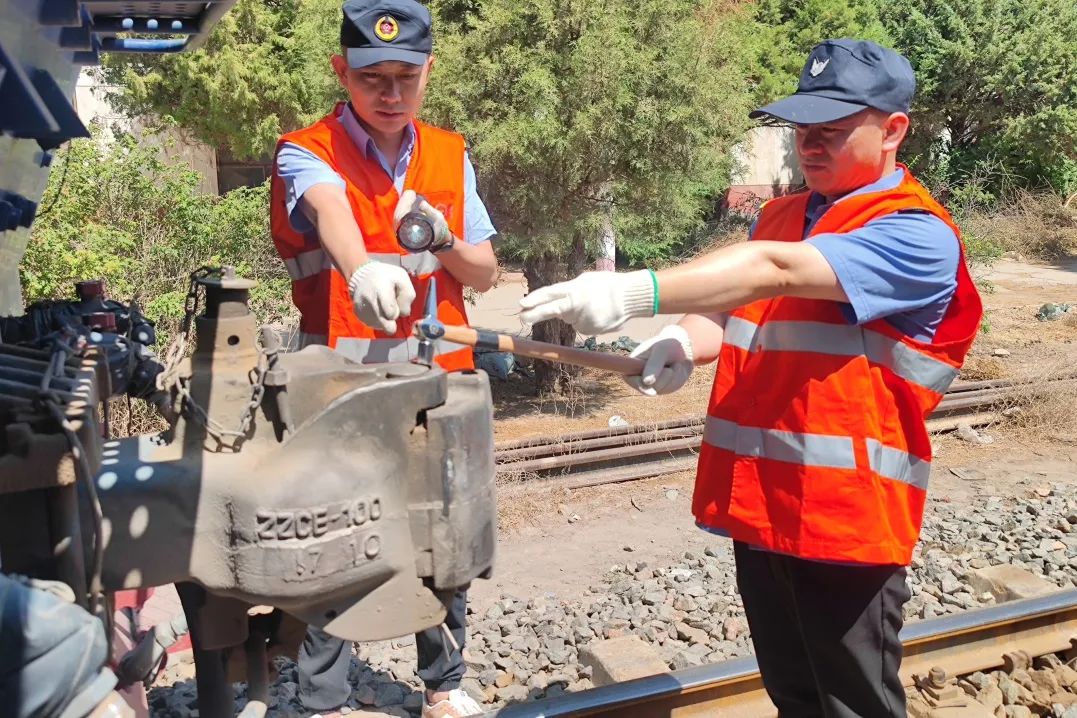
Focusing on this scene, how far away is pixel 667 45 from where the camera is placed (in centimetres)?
791

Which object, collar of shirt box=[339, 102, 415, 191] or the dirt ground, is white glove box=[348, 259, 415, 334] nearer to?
collar of shirt box=[339, 102, 415, 191]

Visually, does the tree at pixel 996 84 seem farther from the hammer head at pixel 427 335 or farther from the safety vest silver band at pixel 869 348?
the hammer head at pixel 427 335

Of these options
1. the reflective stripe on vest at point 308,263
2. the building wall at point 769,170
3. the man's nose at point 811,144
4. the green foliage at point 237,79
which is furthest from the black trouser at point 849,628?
the building wall at point 769,170

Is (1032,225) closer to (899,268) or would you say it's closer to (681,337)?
(681,337)

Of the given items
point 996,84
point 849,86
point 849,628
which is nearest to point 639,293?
point 849,86

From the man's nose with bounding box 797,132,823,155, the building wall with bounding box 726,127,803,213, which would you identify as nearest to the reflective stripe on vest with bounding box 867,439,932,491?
the man's nose with bounding box 797,132,823,155

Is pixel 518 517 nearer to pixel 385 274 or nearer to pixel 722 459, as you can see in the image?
pixel 722 459

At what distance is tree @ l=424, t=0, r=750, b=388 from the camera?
752cm

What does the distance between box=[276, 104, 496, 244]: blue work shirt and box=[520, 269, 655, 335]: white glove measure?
2.95ft

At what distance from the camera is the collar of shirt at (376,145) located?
307 cm

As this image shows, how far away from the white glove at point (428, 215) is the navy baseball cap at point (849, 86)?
957mm

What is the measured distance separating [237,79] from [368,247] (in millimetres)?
9837

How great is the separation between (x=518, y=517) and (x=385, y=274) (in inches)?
152

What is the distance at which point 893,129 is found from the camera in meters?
2.65
